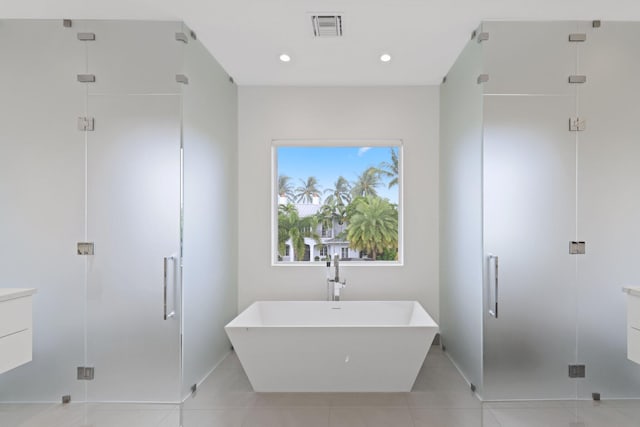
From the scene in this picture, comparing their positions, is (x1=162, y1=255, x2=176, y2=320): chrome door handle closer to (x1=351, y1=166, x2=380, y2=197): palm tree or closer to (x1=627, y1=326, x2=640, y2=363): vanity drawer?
(x1=351, y1=166, x2=380, y2=197): palm tree

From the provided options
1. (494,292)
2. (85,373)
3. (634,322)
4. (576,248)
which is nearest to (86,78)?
(85,373)

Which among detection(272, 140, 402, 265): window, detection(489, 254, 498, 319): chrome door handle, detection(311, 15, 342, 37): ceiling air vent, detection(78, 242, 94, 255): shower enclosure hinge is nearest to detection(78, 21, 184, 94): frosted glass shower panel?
detection(311, 15, 342, 37): ceiling air vent

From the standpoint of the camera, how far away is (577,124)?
2.94 metres

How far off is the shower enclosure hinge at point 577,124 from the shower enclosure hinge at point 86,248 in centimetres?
364

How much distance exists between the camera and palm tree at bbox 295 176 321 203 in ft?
14.5

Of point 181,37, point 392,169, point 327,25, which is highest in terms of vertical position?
point 327,25

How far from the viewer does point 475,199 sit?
309 centimetres

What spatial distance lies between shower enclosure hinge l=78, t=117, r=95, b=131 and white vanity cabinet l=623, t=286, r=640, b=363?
12.6 ft

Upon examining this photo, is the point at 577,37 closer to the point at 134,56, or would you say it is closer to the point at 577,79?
the point at 577,79

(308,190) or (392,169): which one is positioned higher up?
(392,169)

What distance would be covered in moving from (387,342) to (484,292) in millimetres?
809

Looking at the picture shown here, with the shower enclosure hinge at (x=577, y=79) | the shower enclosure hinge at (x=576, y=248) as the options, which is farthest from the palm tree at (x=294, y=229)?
the shower enclosure hinge at (x=577, y=79)

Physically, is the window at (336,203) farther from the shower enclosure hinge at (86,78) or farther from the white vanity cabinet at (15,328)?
the white vanity cabinet at (15,328)

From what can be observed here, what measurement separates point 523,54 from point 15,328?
3930 millimetres
